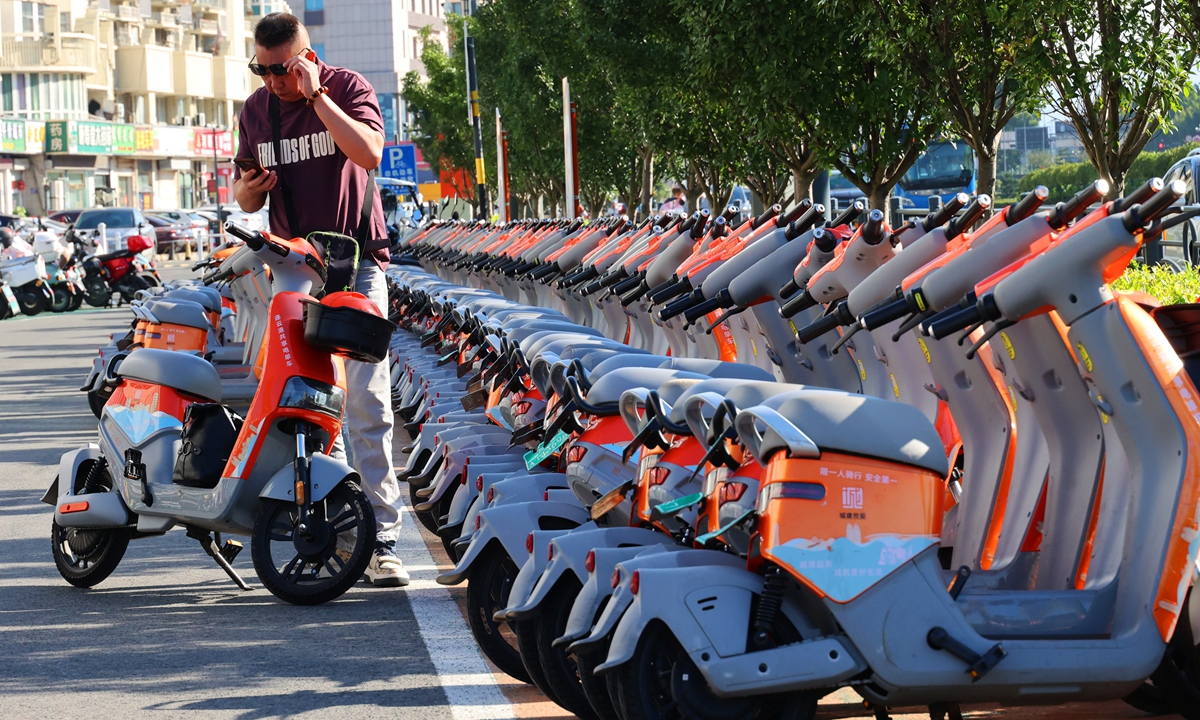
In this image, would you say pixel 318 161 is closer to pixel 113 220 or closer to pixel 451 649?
pixel 451 649

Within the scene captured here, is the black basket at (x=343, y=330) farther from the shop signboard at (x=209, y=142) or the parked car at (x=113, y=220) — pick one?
the shop signboard at (x=209, y=142)

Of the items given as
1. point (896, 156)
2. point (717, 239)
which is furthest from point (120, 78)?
point (717, 239)

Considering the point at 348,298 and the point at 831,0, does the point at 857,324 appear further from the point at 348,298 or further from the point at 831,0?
the point at 831,0

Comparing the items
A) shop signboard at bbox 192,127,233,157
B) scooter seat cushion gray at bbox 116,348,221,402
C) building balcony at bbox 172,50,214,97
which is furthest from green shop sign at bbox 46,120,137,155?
scooter seat cushion gray at bbox 116,348,221,402

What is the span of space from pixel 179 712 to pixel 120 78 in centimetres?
8869

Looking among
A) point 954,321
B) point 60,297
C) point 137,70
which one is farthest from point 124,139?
point 954,321

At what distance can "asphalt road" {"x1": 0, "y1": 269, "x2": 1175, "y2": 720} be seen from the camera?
4785 mm

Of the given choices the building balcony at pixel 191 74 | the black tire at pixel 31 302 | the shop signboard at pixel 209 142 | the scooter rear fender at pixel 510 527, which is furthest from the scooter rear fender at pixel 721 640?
the building balcony at pixel 191 74

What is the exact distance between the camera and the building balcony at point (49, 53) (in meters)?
77.2

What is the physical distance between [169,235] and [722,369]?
52.7 metres

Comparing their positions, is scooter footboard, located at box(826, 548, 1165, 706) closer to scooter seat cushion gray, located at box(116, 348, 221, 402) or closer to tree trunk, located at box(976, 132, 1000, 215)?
scooter seat cushion gray, located at box(116, 348, 221, 402)

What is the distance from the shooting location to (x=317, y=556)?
6012 mm

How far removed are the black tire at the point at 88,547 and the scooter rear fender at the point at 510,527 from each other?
2071 millimetres

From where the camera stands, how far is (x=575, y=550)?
431 cm
